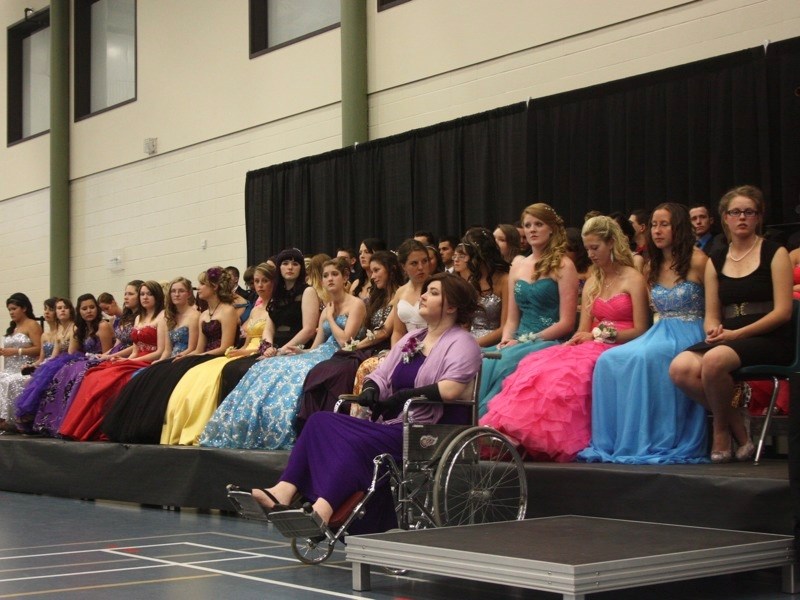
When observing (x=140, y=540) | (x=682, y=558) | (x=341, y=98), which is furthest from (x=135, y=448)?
(x=682, y=558)

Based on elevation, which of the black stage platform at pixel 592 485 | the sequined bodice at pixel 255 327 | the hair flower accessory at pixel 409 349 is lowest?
the black stage platform at pixel 592 485

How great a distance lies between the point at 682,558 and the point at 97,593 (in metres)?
1.93

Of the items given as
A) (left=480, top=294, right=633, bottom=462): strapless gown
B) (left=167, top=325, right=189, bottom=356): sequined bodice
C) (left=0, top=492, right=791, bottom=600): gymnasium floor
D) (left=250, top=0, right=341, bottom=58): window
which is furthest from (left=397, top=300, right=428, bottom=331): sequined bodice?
(left=250, top=0, right=341, bottom=58): window

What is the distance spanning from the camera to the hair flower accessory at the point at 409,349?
462 cm

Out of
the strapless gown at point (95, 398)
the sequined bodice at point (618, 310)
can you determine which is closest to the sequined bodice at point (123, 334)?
the strapless gown at point (95, 398)

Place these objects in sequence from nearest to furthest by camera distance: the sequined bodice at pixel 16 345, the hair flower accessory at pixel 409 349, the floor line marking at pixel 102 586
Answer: the floor line marking at pixel 102 586, the hair flower accessory at pixel 409 349, the sequined bodice at pixel 16 345

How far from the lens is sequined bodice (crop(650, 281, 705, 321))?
4.78 metres

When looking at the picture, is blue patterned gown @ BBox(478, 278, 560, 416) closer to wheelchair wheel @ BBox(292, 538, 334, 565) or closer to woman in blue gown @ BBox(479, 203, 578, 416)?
woman in blue gown @ BBox(479, 203, 578, 416)

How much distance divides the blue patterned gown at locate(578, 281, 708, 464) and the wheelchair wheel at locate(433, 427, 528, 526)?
465 mm

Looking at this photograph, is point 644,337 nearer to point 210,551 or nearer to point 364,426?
point 364,426

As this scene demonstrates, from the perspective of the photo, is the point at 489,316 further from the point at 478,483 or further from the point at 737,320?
the point at 478,483

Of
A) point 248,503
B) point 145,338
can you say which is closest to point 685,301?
point 248,503

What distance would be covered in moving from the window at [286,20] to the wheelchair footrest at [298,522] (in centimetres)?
617

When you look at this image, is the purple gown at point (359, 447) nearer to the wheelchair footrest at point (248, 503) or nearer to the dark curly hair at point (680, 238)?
the wheelchair footrest at point (248, 503)
